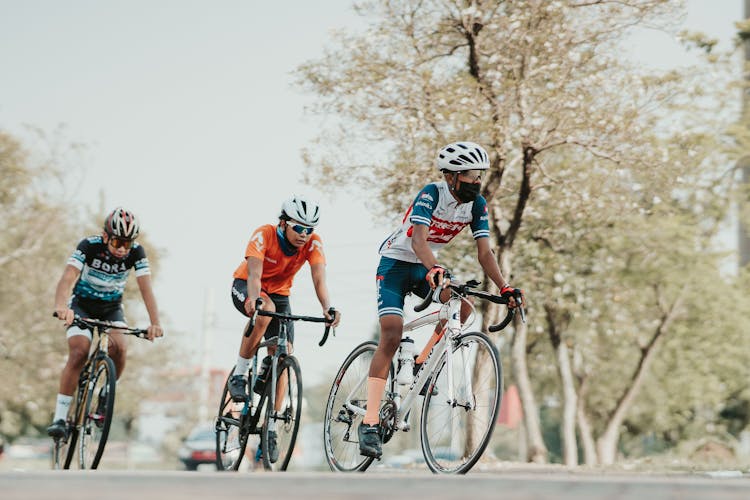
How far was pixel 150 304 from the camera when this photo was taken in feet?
33.0

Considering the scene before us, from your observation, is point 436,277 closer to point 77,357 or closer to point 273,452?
point 273,452

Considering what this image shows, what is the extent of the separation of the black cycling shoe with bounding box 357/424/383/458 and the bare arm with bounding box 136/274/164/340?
263 centimetres

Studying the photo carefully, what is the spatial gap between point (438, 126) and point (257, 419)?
1122cm

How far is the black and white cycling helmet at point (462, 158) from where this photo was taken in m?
7.68

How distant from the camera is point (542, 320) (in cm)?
2977

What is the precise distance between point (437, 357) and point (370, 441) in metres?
0.75

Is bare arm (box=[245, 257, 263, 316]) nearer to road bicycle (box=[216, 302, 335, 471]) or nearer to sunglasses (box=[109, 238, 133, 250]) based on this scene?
road bicycle (box=[216, 302, 335, 471])

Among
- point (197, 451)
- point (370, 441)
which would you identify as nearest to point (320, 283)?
point (370, 441)

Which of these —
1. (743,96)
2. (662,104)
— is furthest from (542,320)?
(662,104)

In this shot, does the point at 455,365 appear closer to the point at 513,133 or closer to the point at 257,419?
the point at 257,419

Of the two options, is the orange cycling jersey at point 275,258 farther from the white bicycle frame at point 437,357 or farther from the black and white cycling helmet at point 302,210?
the white bicycle frame at point 437,357

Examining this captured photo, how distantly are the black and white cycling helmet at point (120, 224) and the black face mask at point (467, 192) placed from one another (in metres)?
3.15

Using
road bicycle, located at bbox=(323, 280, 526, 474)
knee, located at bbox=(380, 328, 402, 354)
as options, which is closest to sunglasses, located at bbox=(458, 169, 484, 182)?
road bicycle, located at bbox=(323, 280, 526, 474)

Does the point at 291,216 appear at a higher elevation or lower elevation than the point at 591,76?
lower
